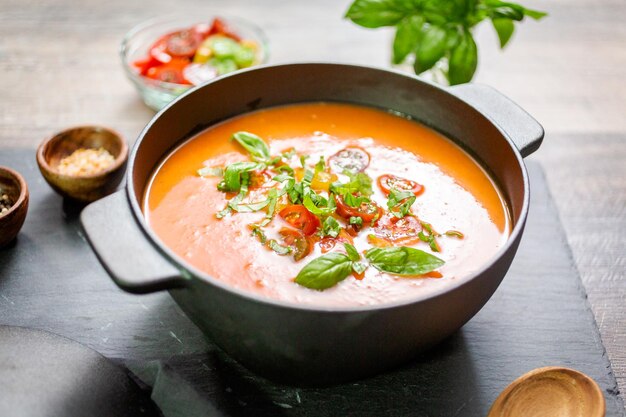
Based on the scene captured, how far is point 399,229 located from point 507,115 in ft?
1.52

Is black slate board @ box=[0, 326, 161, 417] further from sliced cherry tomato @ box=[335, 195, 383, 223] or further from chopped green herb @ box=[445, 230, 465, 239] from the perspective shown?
chopped green herb @ box=[445, 230, 465, 239]

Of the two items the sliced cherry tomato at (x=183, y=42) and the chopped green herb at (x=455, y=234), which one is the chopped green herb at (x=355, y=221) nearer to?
the chopped green herb at (x=455, y=234)

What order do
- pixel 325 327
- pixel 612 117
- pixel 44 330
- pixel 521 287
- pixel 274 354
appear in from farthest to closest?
pixel 612 117
pixel 521 287
pixel 44 330
pixel 274 354
pixel 325 327

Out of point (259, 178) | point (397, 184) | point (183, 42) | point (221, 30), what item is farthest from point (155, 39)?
point (397, 184)

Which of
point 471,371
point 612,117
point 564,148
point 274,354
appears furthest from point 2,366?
point 612,117

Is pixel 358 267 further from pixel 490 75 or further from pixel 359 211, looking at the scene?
pixel 490 75

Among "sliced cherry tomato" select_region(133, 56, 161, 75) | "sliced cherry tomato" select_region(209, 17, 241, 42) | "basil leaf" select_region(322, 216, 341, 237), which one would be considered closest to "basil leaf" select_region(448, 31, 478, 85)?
"basil leaf" select_region(322, 216, 341, 237)

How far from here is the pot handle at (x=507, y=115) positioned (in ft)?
6.34

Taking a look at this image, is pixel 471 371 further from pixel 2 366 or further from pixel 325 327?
pixel 2 366

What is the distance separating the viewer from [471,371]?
1829 mm

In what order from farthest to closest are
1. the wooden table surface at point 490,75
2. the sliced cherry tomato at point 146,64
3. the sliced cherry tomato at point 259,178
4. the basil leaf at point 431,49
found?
the sliced cherry tomato at point 146,64
the wooden table surface at point 490,75
the basil leaf at point 431,49
the sliced cherry tomato at point 259,178

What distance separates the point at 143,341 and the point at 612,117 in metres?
2.11

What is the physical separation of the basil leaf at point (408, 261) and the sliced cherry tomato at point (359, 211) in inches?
6.9

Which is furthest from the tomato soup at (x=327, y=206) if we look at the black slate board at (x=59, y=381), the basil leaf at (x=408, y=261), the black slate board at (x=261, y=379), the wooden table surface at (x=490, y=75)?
the wooden table surface at (x=490, y=75)
